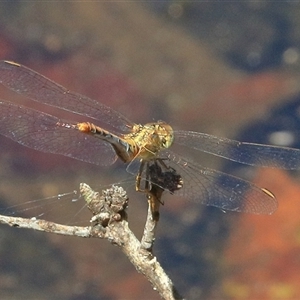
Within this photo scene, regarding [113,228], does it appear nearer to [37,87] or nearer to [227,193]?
[227,193]

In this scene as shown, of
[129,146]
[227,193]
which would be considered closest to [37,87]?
[129,146]

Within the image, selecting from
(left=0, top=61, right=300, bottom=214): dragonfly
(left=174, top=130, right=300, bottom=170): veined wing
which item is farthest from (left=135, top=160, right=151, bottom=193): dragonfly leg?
(left=174, top=130, right=300, bottom=170): veined wing

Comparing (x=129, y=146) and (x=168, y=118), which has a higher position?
(x=168, y=118)

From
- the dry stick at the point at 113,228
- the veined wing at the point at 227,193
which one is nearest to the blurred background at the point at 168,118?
the veined wing at the point at 227,193

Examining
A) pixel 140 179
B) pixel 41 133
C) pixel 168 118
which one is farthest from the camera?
pixel 168 118

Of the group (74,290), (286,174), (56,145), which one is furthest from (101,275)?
(56,145)

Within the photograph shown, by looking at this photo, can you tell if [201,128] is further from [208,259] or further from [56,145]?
[56,145]

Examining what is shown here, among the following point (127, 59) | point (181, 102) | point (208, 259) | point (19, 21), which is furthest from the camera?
point (19, 21)
